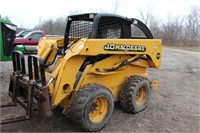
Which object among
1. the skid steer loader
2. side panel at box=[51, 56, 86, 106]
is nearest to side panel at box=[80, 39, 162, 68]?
the skid steer loader

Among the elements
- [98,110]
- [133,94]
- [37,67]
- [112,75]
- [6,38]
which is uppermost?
[6,38]

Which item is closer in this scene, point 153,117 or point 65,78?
point 65,78

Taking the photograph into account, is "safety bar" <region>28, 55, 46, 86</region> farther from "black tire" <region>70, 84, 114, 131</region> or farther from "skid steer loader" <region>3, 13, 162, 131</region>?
"black tire" <region>70, 84, 114, 131</region>

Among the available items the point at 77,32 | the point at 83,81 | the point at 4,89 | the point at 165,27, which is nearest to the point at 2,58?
the point at 4,89

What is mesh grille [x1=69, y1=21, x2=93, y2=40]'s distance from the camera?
19.4 feet

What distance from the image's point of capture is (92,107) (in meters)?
5.09

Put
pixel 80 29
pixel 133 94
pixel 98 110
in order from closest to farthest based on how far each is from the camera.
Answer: pixel 98 110 < pixel 133 94 < pixel 80 29

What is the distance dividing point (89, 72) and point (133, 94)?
1.11 meters

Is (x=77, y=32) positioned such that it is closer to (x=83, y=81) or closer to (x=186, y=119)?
(x=83, y=81)

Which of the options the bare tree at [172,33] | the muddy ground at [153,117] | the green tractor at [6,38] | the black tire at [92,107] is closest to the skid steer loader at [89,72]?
the black tire at [92,107]

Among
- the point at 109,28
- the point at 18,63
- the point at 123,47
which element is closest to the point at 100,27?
the point at 109,28

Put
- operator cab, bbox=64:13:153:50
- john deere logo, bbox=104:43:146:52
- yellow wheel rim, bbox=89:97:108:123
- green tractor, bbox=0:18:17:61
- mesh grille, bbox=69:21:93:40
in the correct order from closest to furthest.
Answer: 1. yellow wheel rim, bbox=89:97:108:123
2. john deere logo, bbox=104:43:146:52
3. operator cab, bbox=64:13:153:50
4. mesh grille, bbox=69:21:93:40
5. green tractor, bbox=0:18:17:61

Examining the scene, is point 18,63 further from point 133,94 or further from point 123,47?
point 133,94

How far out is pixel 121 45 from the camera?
5438 mm
